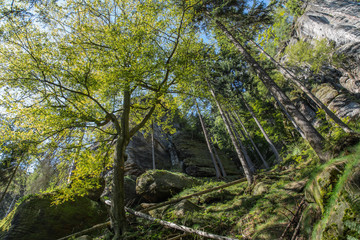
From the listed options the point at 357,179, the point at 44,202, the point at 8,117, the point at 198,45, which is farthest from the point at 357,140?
the point at 44,202

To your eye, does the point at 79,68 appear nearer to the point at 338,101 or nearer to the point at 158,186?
the point at 158,186

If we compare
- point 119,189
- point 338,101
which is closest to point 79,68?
point 119,189

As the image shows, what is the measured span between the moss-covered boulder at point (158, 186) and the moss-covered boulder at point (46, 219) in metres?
2.78

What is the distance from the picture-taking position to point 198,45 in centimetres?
832

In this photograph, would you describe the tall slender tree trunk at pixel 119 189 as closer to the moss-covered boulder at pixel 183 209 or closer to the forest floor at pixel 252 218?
the forest floor at pixel 252 218

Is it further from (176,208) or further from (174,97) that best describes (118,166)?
(174,97)

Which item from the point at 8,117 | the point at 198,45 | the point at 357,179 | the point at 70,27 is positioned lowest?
the point at 357,179

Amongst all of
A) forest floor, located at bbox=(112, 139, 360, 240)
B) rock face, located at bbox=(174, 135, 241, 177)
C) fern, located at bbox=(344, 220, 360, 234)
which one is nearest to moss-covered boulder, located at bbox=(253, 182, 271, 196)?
forest floor, located at bbox=(112, 139, 360, 240)

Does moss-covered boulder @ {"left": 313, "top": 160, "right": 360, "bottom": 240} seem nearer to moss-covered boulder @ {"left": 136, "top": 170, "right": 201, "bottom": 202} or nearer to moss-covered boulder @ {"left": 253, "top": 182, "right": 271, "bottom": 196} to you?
moss-covered boulder @ {"left": 253, "top": 182, "right": 271, "bottom": 196}

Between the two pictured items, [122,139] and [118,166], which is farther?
[122,139]

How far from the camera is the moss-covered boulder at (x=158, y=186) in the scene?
10595 millimetres

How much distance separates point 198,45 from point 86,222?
10.8m

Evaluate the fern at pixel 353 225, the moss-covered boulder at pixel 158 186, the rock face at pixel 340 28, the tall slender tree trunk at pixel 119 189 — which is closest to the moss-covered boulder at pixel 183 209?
A: the tall slender tree trunk at pixel 119 189

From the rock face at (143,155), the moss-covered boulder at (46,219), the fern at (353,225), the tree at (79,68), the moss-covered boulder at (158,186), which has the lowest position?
the fern at (353,225)
